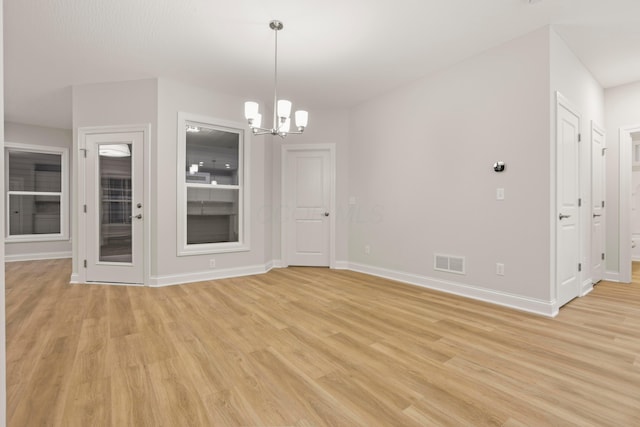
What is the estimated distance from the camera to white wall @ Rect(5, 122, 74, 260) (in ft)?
19.1

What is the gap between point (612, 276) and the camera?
13.9 feet

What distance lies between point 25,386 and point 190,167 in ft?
10.1

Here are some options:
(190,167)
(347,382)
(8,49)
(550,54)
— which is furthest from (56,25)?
(550,54)

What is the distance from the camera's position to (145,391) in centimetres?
171

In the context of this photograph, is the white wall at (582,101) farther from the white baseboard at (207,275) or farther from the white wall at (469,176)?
the white baseboard at (207,275)

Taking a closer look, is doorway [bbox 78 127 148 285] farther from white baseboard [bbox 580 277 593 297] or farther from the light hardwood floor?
white baseboard [bbox 580 277 593 297]

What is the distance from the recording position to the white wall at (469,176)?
2965 mm

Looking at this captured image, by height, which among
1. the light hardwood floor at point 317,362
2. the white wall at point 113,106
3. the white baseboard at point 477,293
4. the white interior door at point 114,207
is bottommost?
the light hardwood floor at point 317,362

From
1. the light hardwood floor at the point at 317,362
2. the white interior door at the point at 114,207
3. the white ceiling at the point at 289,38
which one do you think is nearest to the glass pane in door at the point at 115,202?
the white interior door at the point at 114,207

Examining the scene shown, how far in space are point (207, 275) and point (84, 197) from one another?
191 cm

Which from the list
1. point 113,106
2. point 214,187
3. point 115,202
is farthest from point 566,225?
point 113,106

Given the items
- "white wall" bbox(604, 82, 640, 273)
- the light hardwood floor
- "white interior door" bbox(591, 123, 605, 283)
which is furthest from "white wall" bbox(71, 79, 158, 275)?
"white wall" bbox(604, 82, 640, 273)

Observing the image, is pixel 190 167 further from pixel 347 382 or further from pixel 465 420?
pixel 465 420

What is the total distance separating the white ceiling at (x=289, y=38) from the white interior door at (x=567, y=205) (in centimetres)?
83
